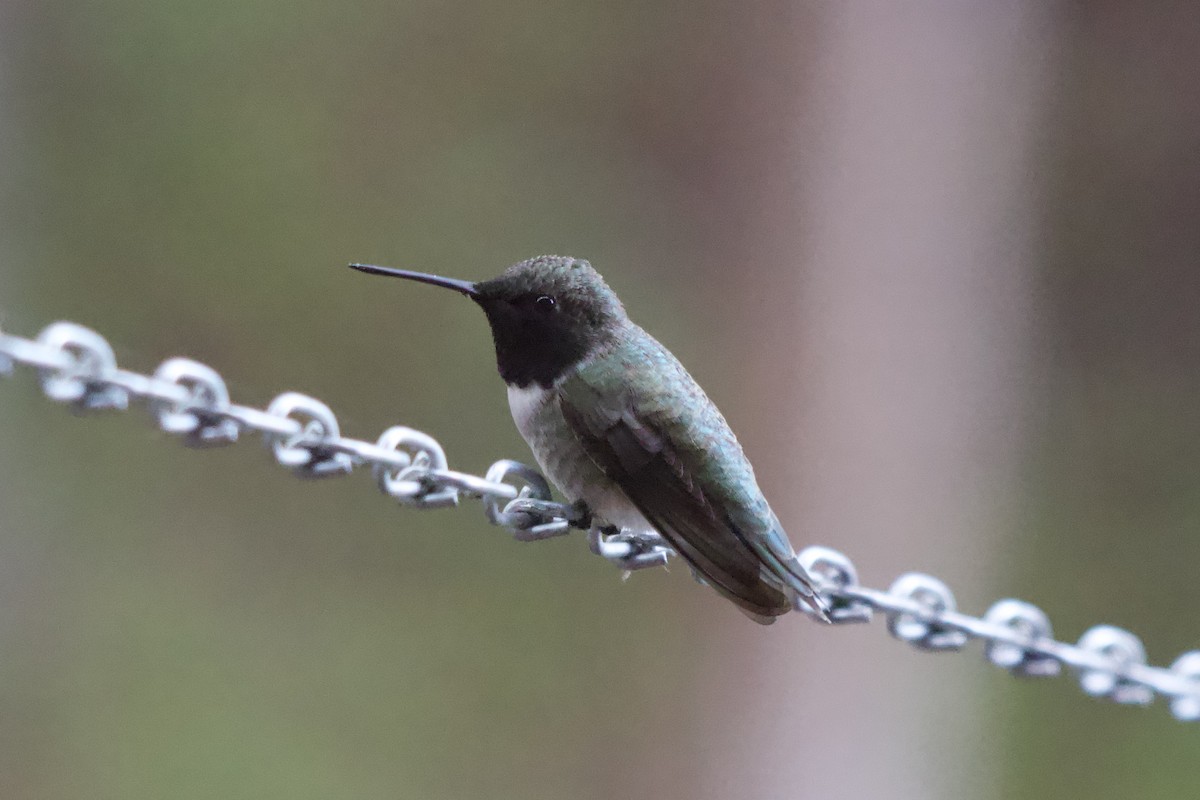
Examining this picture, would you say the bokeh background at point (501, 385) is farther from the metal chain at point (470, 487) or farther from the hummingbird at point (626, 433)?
the metal chain at point (470, 487)

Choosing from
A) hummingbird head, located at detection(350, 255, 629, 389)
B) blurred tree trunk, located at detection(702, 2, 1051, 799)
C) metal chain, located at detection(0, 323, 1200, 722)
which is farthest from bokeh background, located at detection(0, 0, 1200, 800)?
metal chain, located at detection(0, 323, 1200, 722)

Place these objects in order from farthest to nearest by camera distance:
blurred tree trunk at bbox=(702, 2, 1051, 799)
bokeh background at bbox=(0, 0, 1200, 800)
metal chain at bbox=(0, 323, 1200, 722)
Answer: blurred tree trunk at bbox=(702, 2, 1051, 799)
bokeh background at bbox=(0, 0, 1200, 800)
metal chain at bbox=(0, 323, 1200, 722)

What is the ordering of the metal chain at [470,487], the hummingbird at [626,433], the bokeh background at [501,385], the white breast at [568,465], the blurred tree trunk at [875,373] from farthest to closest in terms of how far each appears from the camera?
the blurred tree trunk at [875,373] < the bokeh background at [501,385] < the white breast at [568,465] < the hummingbird at [626,433] < the metal chain at [470,487]

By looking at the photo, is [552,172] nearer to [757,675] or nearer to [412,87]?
[412,87]

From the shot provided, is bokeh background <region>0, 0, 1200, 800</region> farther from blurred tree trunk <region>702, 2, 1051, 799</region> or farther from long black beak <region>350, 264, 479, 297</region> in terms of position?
long black beak <region>350, 264, 479, 297</region>

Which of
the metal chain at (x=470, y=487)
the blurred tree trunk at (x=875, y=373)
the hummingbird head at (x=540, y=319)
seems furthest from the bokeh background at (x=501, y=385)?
the metal chain at (x=470, y=487)

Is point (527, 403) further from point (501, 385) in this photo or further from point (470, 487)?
point (501, 385)

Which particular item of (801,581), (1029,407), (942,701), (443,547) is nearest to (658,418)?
(801,581)
